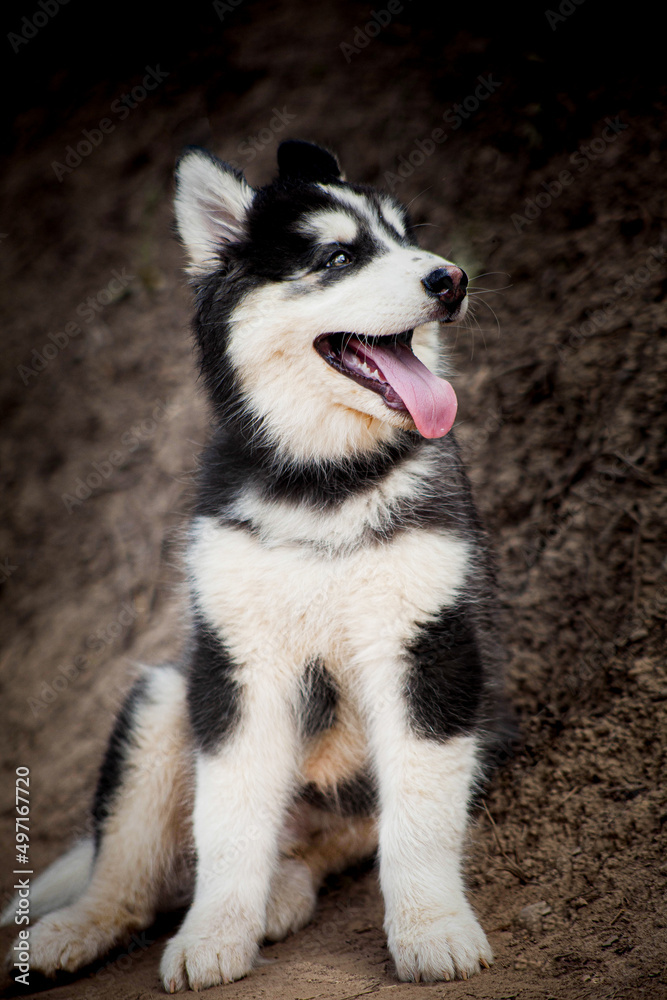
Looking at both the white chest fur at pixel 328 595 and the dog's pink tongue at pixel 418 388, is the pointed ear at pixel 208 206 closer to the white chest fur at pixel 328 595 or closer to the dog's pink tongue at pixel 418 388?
the dog's pink tongue at pixel 418 388

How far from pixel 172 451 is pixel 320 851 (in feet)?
9.66

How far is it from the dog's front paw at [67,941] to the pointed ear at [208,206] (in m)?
2.33

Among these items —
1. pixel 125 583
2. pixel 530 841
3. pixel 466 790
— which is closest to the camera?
pixel 466 790

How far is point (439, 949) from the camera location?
81.6 inches

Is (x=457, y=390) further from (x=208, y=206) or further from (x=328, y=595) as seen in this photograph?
(x=328, y=595)

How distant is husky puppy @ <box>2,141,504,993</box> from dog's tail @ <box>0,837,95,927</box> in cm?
26

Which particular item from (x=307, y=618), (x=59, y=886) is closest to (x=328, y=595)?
(x=307, y=618)

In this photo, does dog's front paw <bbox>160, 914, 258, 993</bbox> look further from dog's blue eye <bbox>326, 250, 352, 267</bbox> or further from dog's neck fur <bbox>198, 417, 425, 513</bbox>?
dog's blue eye <bbox>326, 250, 352, 267</bbox>

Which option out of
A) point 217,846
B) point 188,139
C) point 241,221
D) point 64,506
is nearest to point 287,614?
point 217,846

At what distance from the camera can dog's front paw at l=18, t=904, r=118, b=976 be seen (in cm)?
255

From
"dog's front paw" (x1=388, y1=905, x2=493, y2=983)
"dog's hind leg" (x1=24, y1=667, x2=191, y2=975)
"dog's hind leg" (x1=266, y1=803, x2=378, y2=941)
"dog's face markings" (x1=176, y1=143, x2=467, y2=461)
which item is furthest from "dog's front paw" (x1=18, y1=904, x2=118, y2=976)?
"dog's face markings" (x1=176, y1=143, x2=467, y2=461)

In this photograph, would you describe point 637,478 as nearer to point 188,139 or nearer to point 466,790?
point 466,790

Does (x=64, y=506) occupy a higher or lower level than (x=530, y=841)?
higher

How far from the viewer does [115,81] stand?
5.46m
